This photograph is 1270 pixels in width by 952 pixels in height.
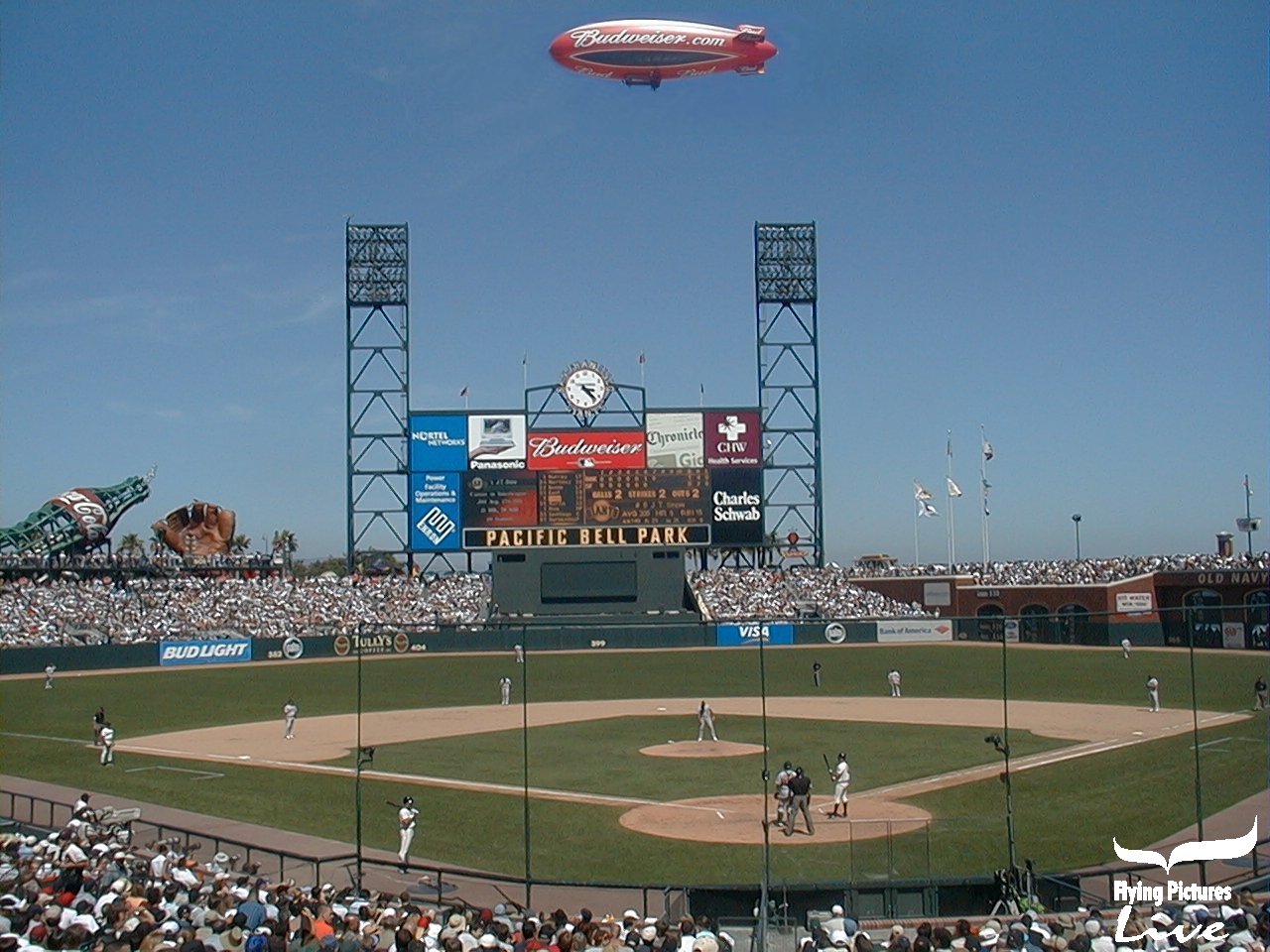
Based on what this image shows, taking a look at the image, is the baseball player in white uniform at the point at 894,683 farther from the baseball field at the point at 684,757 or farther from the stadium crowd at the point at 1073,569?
the stadium crowd at the point at 1073,569

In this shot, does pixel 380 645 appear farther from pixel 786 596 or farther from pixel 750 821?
pixel 750 821

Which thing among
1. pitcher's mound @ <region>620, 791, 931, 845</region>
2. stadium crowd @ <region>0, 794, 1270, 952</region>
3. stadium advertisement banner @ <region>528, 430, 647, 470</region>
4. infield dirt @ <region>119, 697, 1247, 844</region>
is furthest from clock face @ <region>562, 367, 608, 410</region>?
stadium crowd @ <region>0, 794, 1270, 952</region>

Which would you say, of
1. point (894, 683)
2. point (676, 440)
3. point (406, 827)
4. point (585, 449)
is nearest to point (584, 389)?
point (585, 449)

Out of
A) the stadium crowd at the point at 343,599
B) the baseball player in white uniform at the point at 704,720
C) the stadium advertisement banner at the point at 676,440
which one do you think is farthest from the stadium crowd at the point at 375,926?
the stadium advertisement banner at the point at 676,440

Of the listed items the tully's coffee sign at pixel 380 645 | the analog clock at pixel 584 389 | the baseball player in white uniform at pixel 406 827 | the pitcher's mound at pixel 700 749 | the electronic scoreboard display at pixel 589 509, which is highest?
the analog clock at pixel 584 389

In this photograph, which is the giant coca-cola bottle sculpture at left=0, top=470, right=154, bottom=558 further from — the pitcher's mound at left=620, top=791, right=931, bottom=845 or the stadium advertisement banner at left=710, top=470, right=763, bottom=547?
the pitcher's mound at left=620, top=791, right=931, bottom=845

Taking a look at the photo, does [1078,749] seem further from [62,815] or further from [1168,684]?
[62,815]

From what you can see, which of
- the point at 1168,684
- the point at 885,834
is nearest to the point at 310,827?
the point at 885,834
